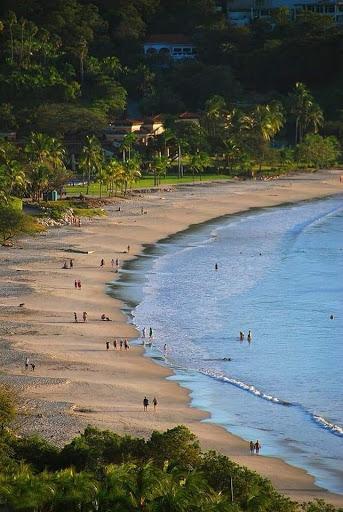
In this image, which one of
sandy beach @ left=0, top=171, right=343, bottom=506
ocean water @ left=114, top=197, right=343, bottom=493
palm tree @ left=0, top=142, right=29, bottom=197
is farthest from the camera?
palm tree @ left=0, top=142, right=29, bottom=197

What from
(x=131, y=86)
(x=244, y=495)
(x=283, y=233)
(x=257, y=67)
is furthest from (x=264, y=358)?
(x=257, y=67)

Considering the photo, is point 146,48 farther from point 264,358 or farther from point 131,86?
point 264,358

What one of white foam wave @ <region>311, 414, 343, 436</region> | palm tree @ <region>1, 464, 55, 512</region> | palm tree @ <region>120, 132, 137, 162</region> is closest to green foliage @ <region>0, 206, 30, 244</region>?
palm tree @ <region>120, 132, 137, 162</region>

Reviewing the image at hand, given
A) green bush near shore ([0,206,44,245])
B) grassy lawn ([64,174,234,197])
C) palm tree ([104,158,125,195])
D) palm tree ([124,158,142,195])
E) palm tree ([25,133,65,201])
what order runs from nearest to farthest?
green bush near shore ([0,206,44,245]) < palm tree ([25,133,65,201]) < palm tree ([104,158,125,195]) < grassy lawn ([64,174,234,197]) < palm tree ([124,158,142,195])

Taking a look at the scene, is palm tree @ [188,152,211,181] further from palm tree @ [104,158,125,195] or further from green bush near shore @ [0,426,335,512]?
green bush near shore @ [0,426,335,512]

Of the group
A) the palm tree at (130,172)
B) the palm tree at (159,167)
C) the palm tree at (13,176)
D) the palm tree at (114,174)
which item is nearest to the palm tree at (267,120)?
the palm tree at (159,167)

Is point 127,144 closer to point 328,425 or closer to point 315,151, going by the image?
point 315,151
